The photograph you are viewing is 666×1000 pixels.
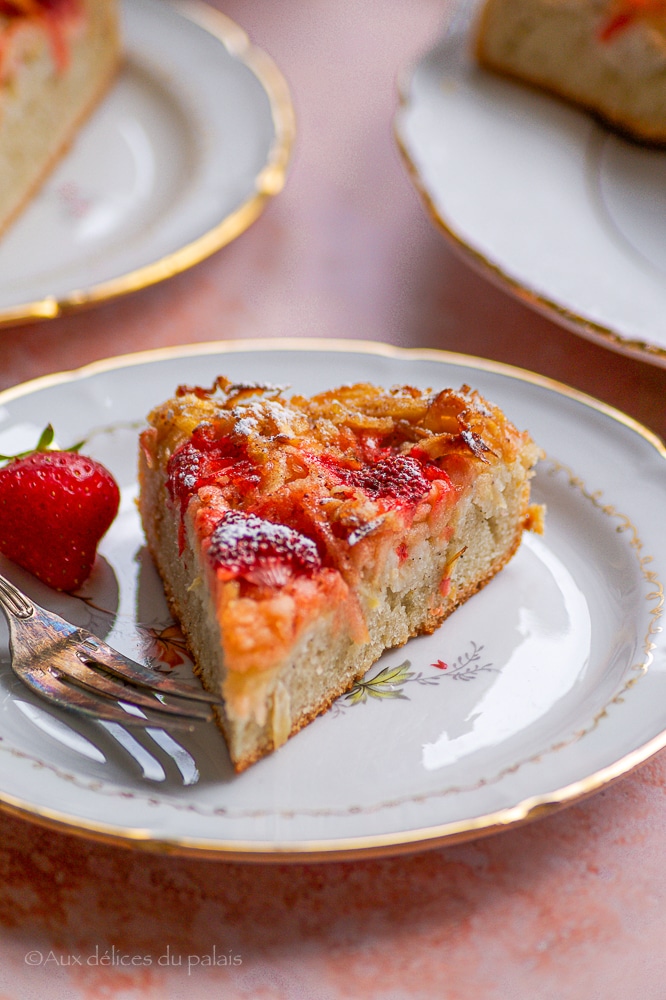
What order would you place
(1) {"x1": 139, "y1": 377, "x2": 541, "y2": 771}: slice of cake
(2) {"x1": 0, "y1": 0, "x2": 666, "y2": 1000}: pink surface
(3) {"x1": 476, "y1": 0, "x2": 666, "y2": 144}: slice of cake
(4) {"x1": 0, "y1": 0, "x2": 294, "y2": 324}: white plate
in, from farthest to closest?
(3) {"x1": 476, "y1": 0, "x2": 666, "y2": 144}: slice of cake < (4) {"x1": 0, "y1": 0, "x2": 294, "y2": 324}: white plate < (1) {"x1": 139, "y1": 377, "x2": 541, "y2": 771}: slice of cake < (2) {"x1": 0, "y1": 0, "x2": 666, "y2": 1000}: pink surface

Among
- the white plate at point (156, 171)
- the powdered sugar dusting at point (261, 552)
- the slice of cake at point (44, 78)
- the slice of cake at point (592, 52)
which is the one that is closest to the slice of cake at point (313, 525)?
the powdered sugar dusting at point (261, 552)

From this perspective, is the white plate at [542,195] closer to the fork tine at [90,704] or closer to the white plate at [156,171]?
the white plate at [156,171]

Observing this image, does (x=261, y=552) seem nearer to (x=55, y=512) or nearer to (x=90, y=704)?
(x=90, y=704)

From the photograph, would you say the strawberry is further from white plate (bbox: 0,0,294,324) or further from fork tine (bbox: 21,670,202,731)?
white plate (bbox: 0,0,294,324)

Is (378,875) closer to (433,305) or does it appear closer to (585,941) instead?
(585,941)

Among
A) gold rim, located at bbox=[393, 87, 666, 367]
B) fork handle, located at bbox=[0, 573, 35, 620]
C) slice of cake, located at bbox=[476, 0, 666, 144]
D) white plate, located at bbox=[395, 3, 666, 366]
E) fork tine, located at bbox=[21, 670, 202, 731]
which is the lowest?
fork handle, located at bbox=[0, 573, 35, 620]

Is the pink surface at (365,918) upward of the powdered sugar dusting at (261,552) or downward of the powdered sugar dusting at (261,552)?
downward

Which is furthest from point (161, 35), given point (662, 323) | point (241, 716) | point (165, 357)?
point (241, 716)

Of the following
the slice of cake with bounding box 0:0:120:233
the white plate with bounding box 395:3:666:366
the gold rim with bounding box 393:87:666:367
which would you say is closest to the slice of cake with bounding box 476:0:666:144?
the white plate with bounding box 395:3:666:366
